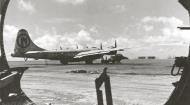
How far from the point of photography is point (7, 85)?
4.76 meters

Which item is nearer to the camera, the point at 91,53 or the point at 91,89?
the point at 91,89

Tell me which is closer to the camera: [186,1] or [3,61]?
[186,1]

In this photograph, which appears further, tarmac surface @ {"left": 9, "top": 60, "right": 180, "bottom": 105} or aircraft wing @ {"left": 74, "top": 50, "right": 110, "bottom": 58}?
aircraft wing @ {"left": 74, "top": 50, "right": 110, "bottom": 58}

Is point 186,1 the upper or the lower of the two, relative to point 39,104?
upper

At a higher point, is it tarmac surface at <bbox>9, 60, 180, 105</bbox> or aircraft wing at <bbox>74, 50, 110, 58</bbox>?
aircraft wing at <bbox>74, 50, 110, 58</bbox>

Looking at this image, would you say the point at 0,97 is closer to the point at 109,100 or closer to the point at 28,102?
the point at 28,102

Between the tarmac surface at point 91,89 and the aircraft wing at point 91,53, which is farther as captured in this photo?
the aircraft wing at point 91,53

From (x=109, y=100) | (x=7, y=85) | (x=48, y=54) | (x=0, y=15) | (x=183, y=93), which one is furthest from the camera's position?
(x=48, y=54)

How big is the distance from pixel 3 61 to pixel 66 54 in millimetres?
47562

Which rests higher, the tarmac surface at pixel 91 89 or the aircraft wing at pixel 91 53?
the aircraft wing at pixel 91 53

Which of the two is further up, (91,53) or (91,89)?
(91,53)

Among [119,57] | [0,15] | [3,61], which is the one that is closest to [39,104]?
[3,61]

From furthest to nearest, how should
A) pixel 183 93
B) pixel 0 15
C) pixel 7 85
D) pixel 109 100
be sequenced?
1. pixel 7 85
2. pixel 0 15
3. pixel 109 100
4. pixel 183 93

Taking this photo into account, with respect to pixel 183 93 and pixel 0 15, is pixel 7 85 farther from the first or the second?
pixel 183 93
